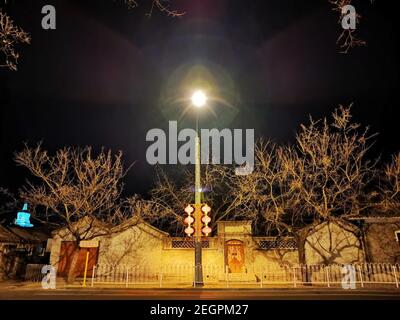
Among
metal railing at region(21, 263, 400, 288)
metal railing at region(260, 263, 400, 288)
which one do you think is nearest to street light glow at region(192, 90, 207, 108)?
metal railing at region(21, 263, 400, 288)

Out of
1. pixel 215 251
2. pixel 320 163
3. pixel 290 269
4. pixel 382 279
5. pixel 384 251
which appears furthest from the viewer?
pixel 215 251

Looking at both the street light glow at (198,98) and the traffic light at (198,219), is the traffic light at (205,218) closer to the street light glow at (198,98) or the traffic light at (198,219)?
the traffic light at (198,219)

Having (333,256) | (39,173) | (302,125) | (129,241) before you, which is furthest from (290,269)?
→ (39,173)

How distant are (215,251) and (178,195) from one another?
214 inches

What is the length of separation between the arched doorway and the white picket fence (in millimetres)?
1025

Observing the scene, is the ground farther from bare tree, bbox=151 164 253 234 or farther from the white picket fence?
bare tree, bbox=151 164 253 234

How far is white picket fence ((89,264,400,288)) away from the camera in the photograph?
15.1 metres

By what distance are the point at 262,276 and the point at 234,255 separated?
159 inches

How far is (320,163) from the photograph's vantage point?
661 inches

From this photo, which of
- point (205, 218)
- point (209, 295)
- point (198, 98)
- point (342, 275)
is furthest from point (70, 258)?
point (342, 275)

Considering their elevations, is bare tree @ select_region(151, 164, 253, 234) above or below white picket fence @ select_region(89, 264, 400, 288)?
above

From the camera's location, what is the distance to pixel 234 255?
20.8 m

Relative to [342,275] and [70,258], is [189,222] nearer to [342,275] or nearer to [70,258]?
[342,275]

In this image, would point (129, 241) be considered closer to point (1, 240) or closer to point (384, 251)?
point (1, 240)
